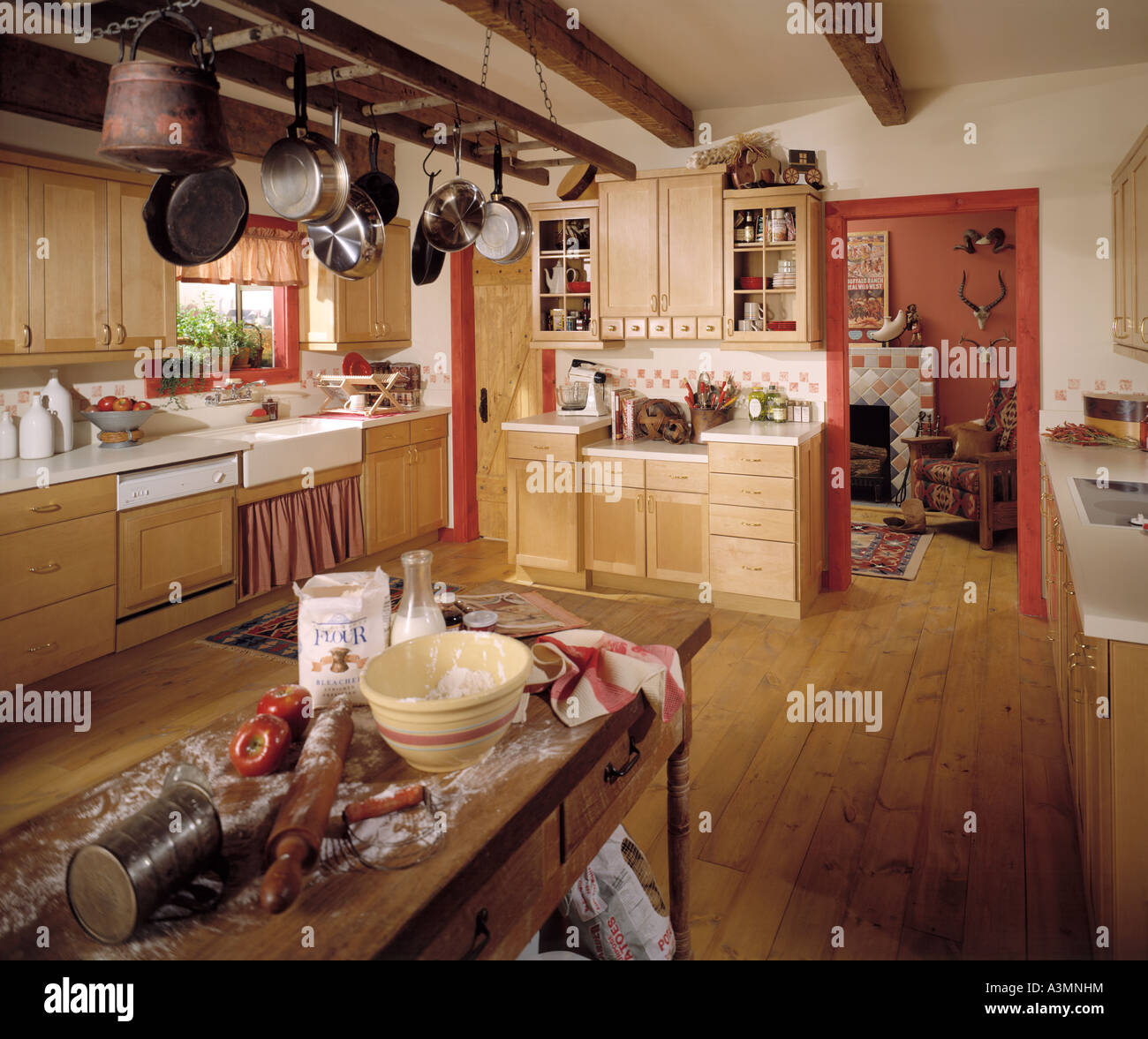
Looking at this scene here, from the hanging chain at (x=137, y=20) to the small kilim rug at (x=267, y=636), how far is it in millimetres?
2763

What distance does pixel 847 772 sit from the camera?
3.16 metres

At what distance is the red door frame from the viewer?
15.4ft

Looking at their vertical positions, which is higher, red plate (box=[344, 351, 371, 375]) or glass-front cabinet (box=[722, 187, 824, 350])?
glass-front cabinet (box=[722, 187, 824, 350])

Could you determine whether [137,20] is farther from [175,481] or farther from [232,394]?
[232,394]

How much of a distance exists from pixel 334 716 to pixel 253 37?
61.6 inches

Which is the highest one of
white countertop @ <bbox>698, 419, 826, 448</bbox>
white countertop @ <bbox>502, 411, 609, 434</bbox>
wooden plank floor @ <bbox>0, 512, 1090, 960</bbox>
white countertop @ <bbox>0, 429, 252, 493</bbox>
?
white countertop @ <bbox>502, 411, 609, 434</bbox>

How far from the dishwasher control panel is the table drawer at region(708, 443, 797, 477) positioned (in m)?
2.58

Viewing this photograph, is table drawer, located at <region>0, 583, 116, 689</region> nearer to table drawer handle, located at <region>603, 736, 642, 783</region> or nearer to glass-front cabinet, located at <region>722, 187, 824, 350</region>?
table drawer handle, located at <region>603, 736, 642, 783</region>

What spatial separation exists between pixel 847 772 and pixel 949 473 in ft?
13.5

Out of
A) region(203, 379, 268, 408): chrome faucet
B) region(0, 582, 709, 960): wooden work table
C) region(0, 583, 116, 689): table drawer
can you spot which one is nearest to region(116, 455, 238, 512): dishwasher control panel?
region(0, 583, 116, 689): table drawer

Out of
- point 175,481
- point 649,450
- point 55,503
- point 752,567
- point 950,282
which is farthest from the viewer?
point 950,282

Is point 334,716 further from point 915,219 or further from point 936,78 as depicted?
point 915,219

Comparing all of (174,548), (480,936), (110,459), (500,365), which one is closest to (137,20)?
(480,936)

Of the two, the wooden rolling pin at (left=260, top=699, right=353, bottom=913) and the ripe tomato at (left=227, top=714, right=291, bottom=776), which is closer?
the wooden rolling pin at (left=260, top=699, right=353, bottom=913)
